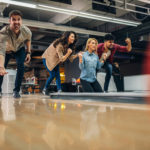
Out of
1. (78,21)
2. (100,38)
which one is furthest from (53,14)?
(100,38)

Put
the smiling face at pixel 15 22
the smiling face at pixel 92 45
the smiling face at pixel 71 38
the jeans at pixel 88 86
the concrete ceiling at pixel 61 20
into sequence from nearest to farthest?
the smiling face at pixel 15 22, the jeans at pixel 88 86, the smiling face at pixel 92 45, the smiling face at pixel 71 38, the concrete ceiling at pixel 61 20

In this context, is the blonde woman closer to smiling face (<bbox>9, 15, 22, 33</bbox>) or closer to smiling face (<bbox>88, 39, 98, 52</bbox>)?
smiling face (<bbox>88, 39, 98, 52</bbox>)

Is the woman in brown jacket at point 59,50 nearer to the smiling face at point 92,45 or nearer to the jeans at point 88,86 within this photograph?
the smiling face at point 92,45

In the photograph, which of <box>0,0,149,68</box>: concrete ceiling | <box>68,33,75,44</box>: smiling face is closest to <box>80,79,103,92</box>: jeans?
<box>68,33,75,44</box>: smiling face

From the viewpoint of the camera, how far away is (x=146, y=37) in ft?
30.3

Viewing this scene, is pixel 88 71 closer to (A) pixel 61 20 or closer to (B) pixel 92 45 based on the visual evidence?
(B) pixel 92 45

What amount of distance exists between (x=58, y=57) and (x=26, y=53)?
1.91 ft

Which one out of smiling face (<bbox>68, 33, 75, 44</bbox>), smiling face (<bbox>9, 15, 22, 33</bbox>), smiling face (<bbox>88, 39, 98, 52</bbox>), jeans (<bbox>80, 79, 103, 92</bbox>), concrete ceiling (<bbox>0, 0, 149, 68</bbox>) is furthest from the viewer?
concrete ceiling (<bbox>0, 0, 149, 68</bbox>)

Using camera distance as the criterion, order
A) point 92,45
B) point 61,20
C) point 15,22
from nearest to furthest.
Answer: point 15,22
point 92,45
point 61,20

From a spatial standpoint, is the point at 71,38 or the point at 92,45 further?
the point at 71,38

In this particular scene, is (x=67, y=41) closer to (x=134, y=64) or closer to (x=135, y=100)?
(x=135, y=100)

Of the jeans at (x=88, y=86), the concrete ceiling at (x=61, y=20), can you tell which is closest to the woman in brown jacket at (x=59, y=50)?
the jeans at (x=88, y=86)

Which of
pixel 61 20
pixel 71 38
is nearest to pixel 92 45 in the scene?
pixel 71 38

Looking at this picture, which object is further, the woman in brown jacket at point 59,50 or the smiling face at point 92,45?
the woman in brown jacket at point 59,50
